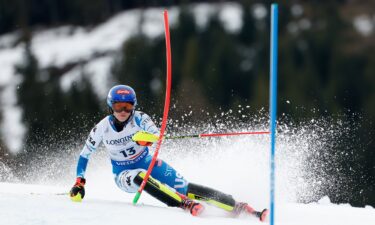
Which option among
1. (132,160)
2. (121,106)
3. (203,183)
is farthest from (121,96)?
(203,183)

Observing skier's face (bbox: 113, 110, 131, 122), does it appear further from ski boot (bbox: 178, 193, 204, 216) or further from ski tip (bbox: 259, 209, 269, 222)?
ski tip (bbox: 259, 209, 269, 222)

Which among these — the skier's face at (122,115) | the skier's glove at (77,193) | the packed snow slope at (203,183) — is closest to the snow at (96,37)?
the packed snow slope at (203,183)

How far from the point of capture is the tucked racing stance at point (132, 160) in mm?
7219

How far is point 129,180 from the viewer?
749 centimetres

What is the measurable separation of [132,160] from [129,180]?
45 centimetres

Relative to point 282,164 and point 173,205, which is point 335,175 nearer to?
point 282,164

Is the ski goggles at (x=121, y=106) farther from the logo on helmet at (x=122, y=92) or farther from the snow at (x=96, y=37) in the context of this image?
the snow at (x=96, y=37)

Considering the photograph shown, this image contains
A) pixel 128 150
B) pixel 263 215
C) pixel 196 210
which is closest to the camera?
pixel 196 210

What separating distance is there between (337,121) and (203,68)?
18574 mm

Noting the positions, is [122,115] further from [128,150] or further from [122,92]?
[128,150]

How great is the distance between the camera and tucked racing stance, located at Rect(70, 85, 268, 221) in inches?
284

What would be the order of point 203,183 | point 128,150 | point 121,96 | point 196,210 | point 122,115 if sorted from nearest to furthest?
1. point 196,210
2. point 121,96
3. point 122,115
4. point 128,150
5. point 203,183

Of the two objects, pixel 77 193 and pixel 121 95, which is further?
pixel 121 95

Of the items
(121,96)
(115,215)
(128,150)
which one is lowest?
(115,215)
